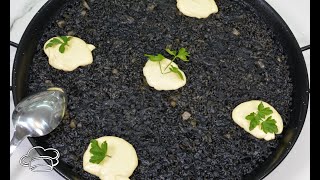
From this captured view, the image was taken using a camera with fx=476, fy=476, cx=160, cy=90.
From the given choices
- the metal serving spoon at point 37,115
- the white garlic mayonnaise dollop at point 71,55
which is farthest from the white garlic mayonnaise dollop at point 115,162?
the white garlic mayonnaise dollop at point 71,55

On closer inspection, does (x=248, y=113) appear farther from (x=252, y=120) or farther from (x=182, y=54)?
(x=182, y=54)

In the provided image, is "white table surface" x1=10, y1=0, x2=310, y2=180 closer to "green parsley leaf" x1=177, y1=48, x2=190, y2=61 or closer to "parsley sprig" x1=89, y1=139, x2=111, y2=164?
"parsley sprig" x1=89, y1=139, x2=111, y2=164

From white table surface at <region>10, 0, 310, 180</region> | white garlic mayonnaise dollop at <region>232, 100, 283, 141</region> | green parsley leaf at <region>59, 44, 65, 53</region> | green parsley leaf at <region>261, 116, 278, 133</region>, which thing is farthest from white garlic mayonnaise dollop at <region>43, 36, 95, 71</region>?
green parsley leaf at <region>261, 116, 278, 133</region>

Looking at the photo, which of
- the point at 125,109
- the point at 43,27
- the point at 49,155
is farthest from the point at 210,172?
the point at 43,27

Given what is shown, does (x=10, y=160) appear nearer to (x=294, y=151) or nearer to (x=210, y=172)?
(x=210, y=172)

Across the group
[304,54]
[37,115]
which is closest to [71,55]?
[37,115]

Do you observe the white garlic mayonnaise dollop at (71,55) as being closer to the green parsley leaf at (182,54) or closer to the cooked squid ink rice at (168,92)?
the cooked squid ink rice at (168,92)
